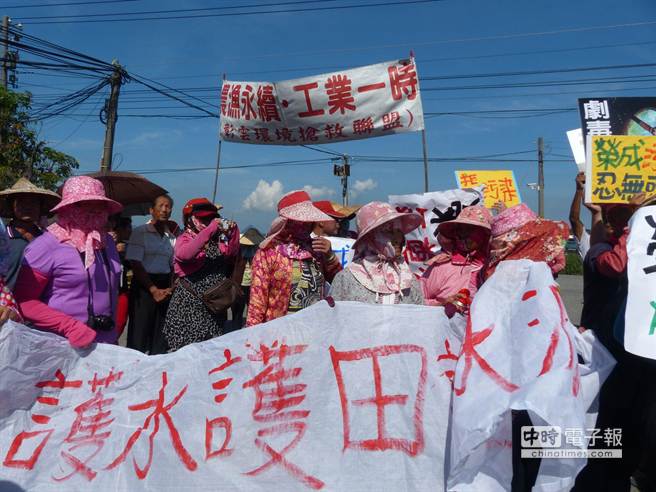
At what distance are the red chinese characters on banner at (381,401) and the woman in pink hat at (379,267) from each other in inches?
13.8

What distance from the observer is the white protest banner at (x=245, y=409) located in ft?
8.88

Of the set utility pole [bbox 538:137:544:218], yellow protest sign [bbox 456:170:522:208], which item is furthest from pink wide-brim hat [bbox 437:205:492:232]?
utility pole [bbox 538:137:544:218]

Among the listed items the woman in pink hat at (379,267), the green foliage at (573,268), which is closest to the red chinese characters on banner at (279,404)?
the woman in pink hat at (379,267)

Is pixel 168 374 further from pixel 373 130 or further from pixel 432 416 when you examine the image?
pixel 373 130

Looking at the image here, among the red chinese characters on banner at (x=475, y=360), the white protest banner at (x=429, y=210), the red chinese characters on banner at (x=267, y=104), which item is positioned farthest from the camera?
the red chinese characters on banner at (x=267, y=104)

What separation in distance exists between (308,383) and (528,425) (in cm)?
104

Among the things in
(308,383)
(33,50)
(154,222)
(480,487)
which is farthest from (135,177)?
(33,50)

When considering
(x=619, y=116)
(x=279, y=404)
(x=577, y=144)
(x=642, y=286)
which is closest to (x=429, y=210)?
(x=577, y=144)

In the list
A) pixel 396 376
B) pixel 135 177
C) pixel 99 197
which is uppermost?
pixel 135 177

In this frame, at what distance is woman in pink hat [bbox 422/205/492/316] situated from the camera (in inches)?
133

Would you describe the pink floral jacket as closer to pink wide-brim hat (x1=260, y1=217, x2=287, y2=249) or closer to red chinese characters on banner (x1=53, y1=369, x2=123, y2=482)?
pink wide-brim hat (x1=260, y1=217, x2=287, y2=249)

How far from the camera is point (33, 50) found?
40.8 feet

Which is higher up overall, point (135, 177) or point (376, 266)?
point (135, 177)

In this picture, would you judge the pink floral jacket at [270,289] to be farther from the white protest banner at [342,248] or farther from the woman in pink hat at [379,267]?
the white protest banner at [342,248]
